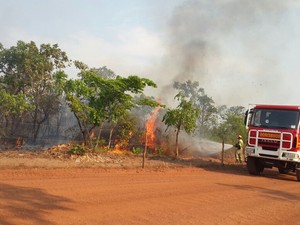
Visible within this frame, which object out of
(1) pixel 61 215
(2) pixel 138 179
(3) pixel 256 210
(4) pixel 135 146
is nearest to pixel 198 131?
(4) pixel 135 146

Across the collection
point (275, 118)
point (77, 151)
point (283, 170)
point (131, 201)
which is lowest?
point (131, 201)

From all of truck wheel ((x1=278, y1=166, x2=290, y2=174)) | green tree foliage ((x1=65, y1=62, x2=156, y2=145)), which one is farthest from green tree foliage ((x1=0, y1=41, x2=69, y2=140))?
truck wheel ((x1=278, y1=166, x2=290, y2=174))

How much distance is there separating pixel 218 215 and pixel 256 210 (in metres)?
1.18

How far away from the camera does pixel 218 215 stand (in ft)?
20.9

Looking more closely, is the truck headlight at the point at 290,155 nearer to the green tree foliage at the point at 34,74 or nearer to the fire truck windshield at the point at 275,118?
the fire truck windshield at the point at 275,118

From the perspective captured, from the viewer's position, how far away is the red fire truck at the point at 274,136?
12844 millimetres

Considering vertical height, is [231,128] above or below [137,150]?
above

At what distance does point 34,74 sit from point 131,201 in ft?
58.1

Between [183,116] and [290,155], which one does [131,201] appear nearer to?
[290,155]

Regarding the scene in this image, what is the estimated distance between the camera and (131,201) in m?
7.04

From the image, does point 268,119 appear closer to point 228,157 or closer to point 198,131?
point 228,157

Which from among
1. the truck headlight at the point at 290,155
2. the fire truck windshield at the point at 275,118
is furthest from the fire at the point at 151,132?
the truck headlight at the point at 290,155

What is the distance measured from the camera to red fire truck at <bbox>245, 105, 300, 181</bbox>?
42.1 feet

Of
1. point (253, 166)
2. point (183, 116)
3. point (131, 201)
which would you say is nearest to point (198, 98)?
point (183, 116)
